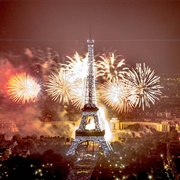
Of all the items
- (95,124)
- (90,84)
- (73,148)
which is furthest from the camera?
(95,124)

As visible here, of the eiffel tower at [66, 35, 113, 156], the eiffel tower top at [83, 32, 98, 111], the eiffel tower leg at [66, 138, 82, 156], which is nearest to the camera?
the eiffel tower top at [83, 32, 98, 111]

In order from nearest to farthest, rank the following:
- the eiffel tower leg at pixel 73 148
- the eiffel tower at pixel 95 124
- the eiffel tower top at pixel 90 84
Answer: the eiffel tower top at pixel 90 84
the eiffel tower at pixel 95 124
the eiffel tower leg at pixel 73 148

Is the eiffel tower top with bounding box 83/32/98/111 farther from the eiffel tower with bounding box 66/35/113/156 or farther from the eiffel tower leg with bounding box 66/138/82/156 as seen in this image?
the eiffel tower leg with bounding box 66/138/82/156

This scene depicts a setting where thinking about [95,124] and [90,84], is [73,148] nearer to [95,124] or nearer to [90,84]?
[95,124]

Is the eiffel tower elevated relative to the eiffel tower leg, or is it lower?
elevated

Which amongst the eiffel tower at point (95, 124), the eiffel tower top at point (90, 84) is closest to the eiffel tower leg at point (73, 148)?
the eiffel tower at point (95, 124)

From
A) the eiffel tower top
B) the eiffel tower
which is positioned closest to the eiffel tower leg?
the eiffel tower

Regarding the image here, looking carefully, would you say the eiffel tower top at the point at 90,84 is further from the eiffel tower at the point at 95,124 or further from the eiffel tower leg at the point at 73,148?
the eiffel tower leg at the point at 73,148

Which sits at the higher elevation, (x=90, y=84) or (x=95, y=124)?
(x=90, y=84)

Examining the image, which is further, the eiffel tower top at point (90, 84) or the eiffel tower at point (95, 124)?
the eiffel tower at point (95, 124)

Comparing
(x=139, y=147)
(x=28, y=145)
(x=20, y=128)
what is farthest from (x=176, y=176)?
(x=20, y=128)

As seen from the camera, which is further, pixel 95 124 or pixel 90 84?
pixel 95 124

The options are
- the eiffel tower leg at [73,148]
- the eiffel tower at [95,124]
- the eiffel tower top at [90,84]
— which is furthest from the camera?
the eiffel tower leg at [73,148]

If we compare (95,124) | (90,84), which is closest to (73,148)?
(95,124)
